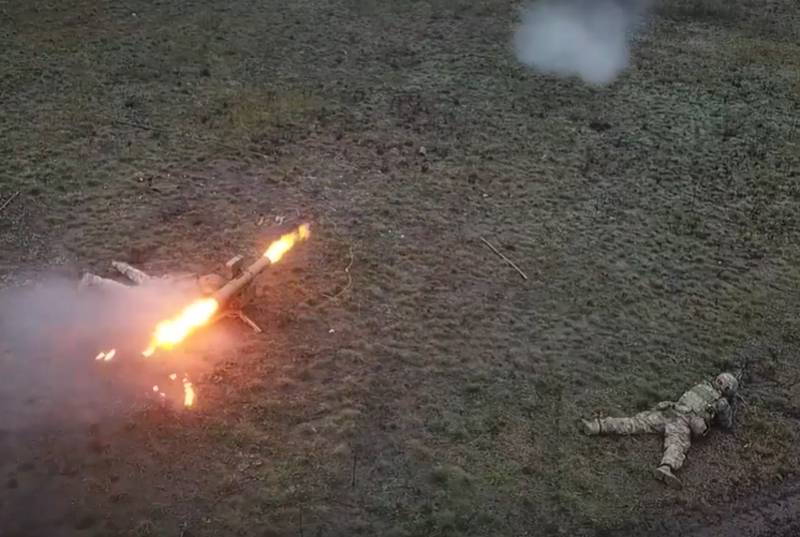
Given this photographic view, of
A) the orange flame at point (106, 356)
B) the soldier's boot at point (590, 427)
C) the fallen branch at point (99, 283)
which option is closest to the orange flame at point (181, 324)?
A: the orange flame at point (106, 356)

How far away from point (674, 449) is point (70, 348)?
6.31 metres

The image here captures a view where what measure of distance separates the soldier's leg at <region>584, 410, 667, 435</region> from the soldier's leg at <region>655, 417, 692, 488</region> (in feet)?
0.33

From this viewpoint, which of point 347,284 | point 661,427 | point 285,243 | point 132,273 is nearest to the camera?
point 661,427

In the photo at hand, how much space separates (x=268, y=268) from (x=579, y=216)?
4676 mm

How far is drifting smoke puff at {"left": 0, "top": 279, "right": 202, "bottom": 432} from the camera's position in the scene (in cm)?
798

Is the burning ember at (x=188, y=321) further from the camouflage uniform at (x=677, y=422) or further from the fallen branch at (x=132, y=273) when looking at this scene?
the camouflage uniform at (x=677, y=422)

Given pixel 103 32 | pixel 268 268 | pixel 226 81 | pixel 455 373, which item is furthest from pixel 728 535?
pixel 103 32

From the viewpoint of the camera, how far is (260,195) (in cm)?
1169

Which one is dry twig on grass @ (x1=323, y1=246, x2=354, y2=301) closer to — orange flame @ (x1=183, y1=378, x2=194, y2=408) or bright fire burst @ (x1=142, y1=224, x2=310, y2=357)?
bright fire burst @ (x1=142, y1=224, x2=310, y2=357)

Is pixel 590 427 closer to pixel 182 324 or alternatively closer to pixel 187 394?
pixel 187 394

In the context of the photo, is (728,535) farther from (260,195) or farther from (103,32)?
(103,32)

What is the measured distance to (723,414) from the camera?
8.64 meters

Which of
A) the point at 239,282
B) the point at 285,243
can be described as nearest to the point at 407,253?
the point at 285,243

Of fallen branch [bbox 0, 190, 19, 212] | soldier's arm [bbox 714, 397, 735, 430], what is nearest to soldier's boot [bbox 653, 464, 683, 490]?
soldier's arm [bbox 714, 397, 735, 430]
